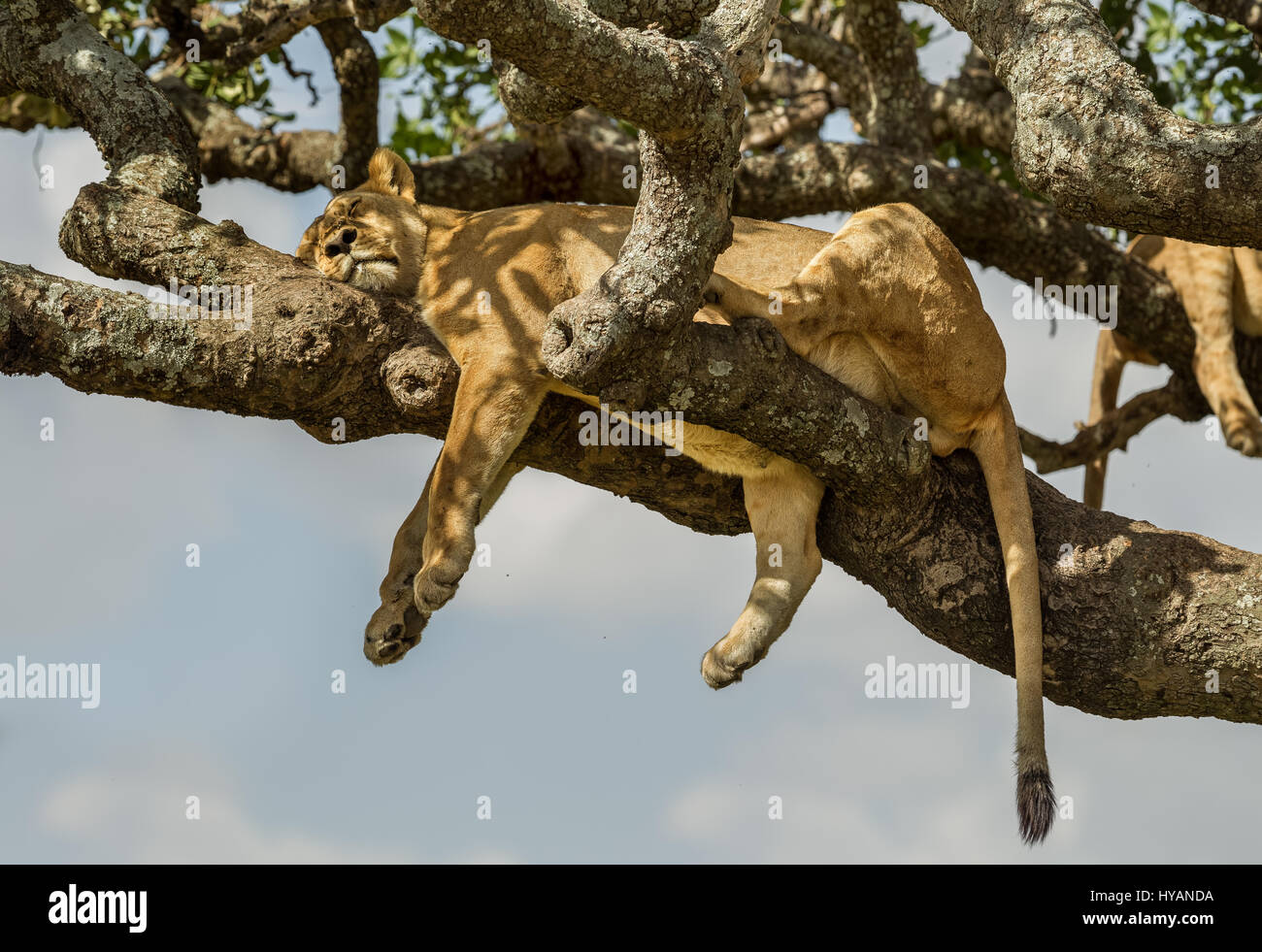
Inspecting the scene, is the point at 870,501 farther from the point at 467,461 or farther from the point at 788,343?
the point at 467,461

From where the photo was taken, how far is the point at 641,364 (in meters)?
3.70

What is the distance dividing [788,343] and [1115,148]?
1089 millimetres

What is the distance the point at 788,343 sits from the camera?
4207 millimetres

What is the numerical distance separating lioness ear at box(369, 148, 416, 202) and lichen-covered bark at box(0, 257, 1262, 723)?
872 mm

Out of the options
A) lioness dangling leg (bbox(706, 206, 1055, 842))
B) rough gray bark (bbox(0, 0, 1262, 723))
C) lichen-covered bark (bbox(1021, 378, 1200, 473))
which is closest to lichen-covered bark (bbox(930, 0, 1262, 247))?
rough gray bark (bbox(0, 0, 1262, 723))

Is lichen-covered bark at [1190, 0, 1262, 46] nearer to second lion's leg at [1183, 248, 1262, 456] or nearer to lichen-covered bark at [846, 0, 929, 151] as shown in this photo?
lichen-covered bark at [846, 0, 929, 151]

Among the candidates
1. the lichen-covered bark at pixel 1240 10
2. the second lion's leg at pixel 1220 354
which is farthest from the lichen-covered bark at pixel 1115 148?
the second lion's leg at pixel 1220 354

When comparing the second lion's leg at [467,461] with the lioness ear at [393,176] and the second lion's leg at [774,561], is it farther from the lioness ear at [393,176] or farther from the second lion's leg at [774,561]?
the lioness ear at [393,176]

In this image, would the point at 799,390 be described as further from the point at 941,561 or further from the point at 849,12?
the point at 849,12

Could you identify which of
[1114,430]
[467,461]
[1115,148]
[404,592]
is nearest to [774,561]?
[467,461]

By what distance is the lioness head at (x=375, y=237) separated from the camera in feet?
15.7

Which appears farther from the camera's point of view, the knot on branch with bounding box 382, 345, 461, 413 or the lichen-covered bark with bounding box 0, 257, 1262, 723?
the knot on branch with bounding box 382, 345, 461, 413

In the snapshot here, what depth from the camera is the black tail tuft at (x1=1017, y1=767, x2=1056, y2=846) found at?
159 inches

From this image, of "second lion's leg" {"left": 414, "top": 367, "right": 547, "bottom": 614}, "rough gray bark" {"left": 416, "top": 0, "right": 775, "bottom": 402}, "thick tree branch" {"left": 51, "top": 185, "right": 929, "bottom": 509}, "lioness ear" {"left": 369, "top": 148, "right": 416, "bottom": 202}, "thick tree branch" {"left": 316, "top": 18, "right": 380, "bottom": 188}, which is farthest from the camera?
"thick tree branch" {"left": 316, "top": 18, "right": 380, "bottom": 188}
